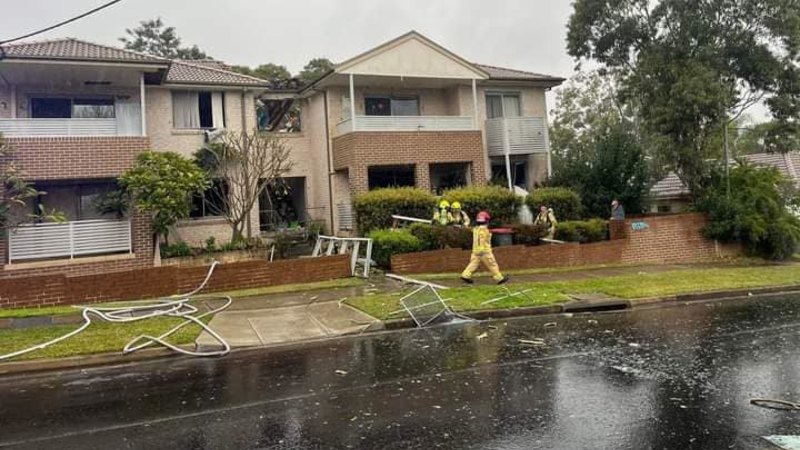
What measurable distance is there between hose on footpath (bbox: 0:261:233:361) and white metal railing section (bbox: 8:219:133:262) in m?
4.75

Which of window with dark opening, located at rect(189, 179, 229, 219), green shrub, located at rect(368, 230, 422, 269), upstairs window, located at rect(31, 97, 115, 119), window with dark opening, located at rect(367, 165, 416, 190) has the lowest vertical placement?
green shrub, located at rect(368, 230, 422, 269)

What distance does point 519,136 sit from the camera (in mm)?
22719

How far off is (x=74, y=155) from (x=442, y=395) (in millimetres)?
14424

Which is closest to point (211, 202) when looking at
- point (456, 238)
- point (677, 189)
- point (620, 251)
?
point (456, 238)

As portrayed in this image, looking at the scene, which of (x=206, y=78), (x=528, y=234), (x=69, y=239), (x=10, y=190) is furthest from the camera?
(x=206, y=78)

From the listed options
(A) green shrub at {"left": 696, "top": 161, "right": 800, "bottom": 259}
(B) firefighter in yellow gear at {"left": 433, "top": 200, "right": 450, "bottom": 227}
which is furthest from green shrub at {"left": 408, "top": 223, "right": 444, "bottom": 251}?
(A) green shrub at {"left": 696, "top": 161, "right": 800, "bottom": 259}

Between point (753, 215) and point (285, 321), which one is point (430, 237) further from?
point (753, 215)

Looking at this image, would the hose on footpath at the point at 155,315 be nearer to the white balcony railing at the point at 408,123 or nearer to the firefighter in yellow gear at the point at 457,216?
the firefighter in yellow gear at the point at 457,216

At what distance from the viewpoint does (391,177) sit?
887 inches

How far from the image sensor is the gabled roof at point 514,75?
23.6 m

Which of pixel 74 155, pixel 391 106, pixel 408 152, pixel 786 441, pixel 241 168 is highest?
pixel 391 106

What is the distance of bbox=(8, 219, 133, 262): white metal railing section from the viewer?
15055mm

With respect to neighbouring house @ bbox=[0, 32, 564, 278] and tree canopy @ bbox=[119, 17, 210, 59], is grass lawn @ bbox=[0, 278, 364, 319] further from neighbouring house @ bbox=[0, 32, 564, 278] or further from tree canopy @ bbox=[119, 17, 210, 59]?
tree canopy @ bbox=[119, 17, 210, 59]

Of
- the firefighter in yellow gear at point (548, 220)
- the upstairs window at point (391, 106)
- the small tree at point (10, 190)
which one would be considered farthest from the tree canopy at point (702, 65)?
the small tree at point (10, 190)
